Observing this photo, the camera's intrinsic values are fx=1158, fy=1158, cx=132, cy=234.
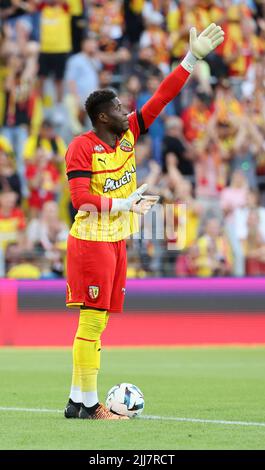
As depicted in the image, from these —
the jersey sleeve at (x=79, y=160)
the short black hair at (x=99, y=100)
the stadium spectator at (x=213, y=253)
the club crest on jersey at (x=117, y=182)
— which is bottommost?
the stadium spectator at (x=213, y=253)

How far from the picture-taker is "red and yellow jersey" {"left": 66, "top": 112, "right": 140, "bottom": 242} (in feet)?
28.8

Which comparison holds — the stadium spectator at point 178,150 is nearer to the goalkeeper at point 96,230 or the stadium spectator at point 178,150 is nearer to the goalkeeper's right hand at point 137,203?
the goalkeeper at point 96,230

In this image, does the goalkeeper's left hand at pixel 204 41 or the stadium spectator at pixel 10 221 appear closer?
the goalkeeper's left hand at pixel 204 41

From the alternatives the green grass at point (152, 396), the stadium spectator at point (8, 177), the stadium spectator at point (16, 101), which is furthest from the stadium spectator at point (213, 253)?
the stadium spectator at point (16, 101)

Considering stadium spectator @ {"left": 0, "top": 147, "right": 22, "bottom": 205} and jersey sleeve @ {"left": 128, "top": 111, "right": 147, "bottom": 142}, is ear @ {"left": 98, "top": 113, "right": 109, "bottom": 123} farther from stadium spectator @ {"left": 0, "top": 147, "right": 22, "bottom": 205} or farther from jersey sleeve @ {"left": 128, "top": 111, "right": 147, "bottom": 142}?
stadium spectator @ {"left": 0, "top": 147, "right": 22, "bottom": 205}

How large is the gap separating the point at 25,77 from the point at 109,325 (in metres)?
5.09

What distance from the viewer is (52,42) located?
20359 mm

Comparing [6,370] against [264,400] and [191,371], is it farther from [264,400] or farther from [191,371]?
[264,400]

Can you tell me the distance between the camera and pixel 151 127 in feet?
65.2

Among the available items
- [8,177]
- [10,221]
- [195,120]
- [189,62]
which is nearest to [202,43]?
[189,62]

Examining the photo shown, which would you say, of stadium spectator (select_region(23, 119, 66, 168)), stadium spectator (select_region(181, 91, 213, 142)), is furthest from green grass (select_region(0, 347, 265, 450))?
stadium spectator (select_region(181, 91, 213, 142))

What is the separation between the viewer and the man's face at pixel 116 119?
8.98m

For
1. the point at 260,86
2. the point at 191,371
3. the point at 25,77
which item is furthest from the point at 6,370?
the point at 260,86

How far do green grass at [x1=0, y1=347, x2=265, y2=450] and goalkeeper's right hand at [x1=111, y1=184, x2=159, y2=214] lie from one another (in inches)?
62.5
